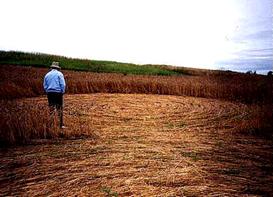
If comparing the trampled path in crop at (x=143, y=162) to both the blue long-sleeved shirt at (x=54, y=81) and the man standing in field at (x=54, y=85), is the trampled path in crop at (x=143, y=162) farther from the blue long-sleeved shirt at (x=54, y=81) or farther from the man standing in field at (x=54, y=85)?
the blue long-sleeved shirt at (x=54, y=81)

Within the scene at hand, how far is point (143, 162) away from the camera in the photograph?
205 inches

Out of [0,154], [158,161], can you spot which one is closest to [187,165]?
[158,161]

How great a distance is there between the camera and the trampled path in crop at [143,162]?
14.0ft

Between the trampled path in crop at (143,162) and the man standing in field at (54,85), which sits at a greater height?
the man standing in field at (54,85)

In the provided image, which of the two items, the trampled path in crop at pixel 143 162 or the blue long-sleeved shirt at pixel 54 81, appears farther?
the blue long-sleeved shirt at pixel 54 81

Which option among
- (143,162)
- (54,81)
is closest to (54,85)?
(54,81)

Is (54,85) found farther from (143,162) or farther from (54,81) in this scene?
(143,162)

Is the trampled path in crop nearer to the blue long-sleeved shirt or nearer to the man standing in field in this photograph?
the man standing in field

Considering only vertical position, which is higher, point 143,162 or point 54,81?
point 54,81

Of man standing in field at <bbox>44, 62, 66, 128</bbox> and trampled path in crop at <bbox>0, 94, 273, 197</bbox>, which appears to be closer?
trampled path in crop at <bbox>0, 94, 273, 197</bbox>

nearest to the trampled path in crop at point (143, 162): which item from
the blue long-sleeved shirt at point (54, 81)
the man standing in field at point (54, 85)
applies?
the man standing in field at point (54, 85)

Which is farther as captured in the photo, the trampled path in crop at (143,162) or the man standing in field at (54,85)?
the man standing in field at (54,85)

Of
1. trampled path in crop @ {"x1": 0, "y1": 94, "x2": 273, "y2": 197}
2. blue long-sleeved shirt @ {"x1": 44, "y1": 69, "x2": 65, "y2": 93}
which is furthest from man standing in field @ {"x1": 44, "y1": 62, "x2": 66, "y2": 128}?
trampled path in crop @ {"x1": 0, "y1": 94, "x2": 273, "y2": 197}

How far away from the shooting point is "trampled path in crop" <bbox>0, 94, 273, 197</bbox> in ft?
14.0
